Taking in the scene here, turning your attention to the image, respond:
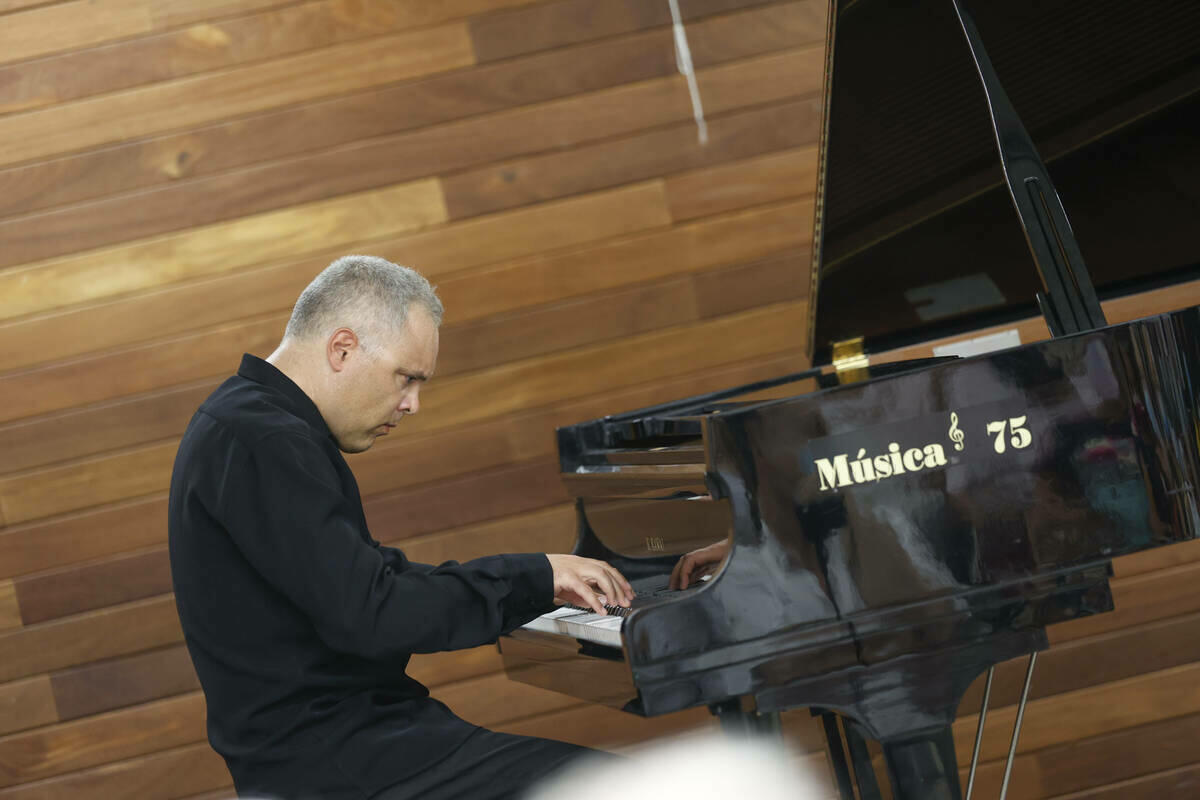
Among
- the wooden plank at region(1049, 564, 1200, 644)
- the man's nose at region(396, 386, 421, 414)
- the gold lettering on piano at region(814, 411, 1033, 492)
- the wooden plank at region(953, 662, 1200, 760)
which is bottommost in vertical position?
the wooden plank at region(953, 662, 1200, 760)

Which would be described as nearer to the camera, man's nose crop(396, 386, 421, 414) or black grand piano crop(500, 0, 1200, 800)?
black grand piano crop(500, 0, 1200, 800)

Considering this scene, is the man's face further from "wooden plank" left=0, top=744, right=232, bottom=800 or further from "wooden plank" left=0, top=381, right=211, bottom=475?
"wooden plank" left=0, top=744, right=232, bottom=800

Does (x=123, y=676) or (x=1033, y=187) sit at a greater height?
(x=1033, y=187)

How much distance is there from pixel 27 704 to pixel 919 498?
267cm

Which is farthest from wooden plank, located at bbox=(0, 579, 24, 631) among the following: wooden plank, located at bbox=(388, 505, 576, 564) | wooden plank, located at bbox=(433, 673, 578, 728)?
wooden plank, located at bbox=(433, 673, 578, 728)

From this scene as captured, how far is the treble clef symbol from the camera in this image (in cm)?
157

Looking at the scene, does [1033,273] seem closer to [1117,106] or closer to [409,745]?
[1117,106]

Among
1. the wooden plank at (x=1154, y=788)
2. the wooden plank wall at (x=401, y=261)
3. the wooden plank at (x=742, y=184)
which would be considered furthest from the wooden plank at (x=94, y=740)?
the wooden plank at (x=1154, y=788)

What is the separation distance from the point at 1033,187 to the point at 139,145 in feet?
8.00

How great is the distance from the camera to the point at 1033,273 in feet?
8.10

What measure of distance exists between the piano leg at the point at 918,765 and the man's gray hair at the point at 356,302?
995mm

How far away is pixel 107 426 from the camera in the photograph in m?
3.09

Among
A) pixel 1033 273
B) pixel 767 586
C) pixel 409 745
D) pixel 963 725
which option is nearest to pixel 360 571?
pixel 409 745

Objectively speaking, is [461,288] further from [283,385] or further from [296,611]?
[296,611]
